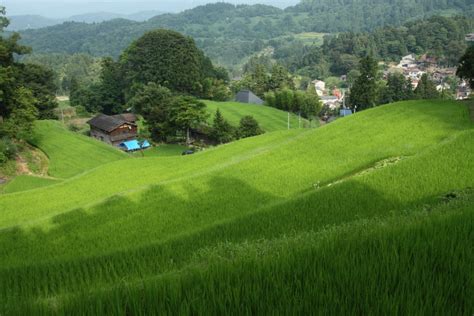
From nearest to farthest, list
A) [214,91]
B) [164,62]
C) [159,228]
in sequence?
[159,228] → [164,62] → [214,91]

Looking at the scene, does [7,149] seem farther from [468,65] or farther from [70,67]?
[70,67]

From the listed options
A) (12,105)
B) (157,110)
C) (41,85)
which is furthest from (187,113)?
(41,85)

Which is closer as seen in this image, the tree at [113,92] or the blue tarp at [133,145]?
the blue tarp at [133,145]

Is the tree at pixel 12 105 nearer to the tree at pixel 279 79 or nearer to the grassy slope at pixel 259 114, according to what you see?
the grassy slope at pixel 259 114

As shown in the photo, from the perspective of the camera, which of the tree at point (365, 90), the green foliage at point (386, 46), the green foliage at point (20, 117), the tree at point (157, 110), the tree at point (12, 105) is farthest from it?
the green foliage at point (386, 46)

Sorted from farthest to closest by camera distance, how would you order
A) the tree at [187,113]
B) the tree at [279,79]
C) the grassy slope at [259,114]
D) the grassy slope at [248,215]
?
the tree at [279,79] → the grassy slope at [259,114] → the tree at [187,113] → the grassy slope at [248,215]

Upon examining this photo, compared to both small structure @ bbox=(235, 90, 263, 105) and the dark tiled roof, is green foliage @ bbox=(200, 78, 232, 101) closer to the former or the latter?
small structure @ bbox=(235, 90, 263, 105)

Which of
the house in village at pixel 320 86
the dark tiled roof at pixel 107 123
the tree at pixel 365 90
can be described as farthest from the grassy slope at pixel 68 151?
the house in village at pixel 320 86
